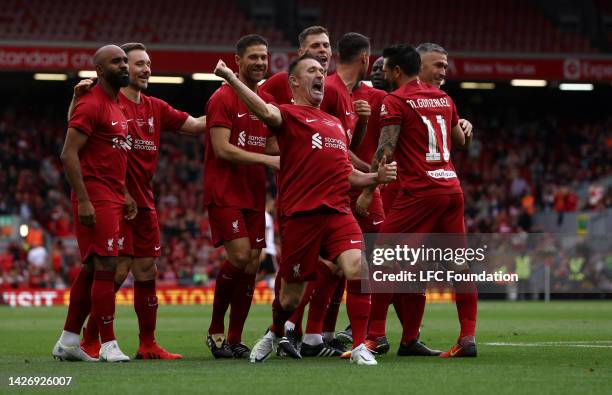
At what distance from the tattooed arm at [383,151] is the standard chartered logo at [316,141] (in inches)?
19.7

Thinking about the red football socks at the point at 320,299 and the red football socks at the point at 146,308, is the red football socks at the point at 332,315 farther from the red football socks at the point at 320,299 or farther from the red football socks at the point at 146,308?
the red football socks at the point at 146,308

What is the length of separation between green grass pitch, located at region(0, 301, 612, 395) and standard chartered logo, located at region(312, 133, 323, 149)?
61.2 inches

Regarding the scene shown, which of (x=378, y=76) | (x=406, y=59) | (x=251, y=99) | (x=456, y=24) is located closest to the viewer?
(x=251, y=99)

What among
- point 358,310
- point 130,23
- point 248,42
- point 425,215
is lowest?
point 358,310

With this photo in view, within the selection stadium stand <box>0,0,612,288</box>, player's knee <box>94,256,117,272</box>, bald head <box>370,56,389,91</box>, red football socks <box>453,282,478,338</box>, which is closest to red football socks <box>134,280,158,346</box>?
player's knee <box>94,256,117,272</box>

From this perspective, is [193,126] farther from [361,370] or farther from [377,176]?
[361,370]

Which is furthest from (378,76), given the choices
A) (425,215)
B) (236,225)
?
(236,225)

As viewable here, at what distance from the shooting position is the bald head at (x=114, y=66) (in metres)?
9.20

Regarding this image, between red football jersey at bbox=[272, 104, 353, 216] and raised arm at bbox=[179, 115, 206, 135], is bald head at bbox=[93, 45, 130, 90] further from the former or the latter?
red football jersey at bbox=[272, 104, 353, 216]

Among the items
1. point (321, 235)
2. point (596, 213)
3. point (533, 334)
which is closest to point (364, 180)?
point (321, 235)

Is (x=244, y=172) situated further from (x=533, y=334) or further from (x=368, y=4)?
(x=368, y=4)

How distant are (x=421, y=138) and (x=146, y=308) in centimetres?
266

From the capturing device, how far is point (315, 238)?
331 inches

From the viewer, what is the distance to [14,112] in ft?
116
